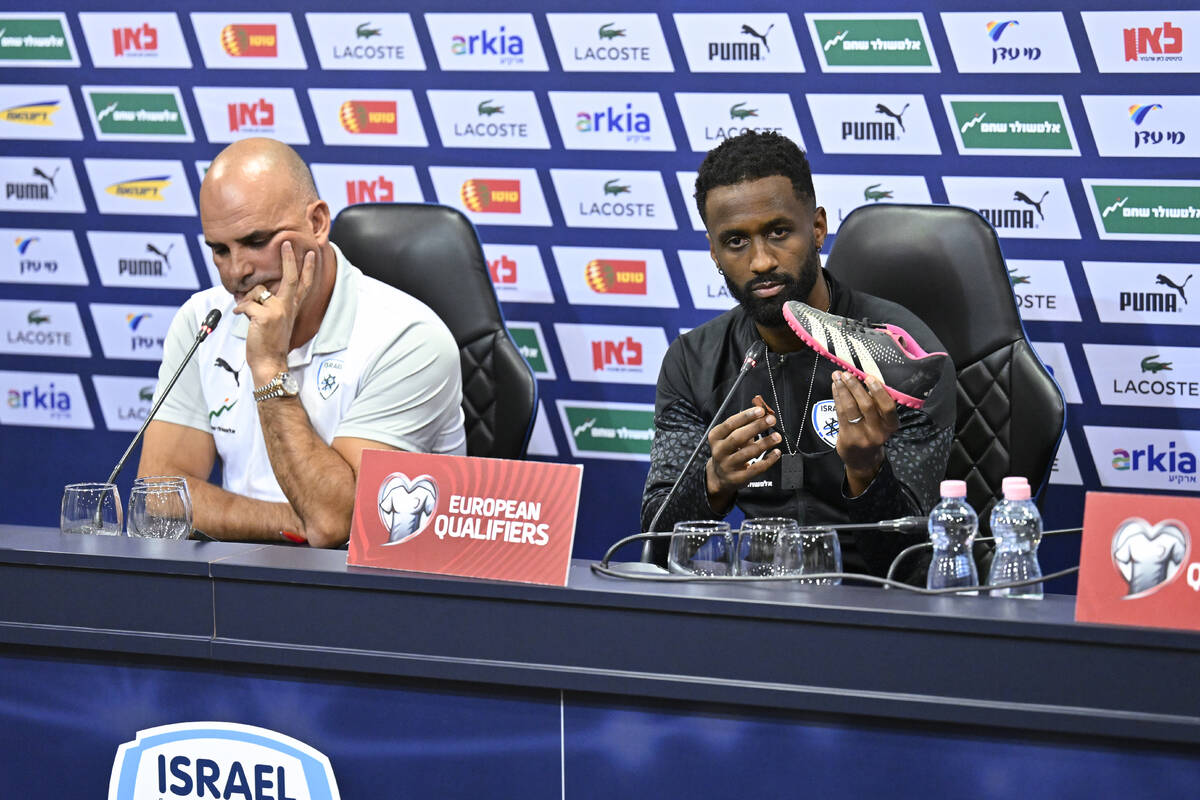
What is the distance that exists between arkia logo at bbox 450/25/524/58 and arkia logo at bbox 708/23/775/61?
1.65ft

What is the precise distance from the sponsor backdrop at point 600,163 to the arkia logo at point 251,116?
0.01 metres

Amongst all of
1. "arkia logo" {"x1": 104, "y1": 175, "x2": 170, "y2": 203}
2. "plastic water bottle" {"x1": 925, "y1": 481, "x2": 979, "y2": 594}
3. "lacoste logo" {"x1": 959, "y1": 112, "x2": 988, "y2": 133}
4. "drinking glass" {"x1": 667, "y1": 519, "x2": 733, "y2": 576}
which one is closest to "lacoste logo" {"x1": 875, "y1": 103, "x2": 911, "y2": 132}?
"lacoste logo" {"x1": 959, "y1": 112, "x2": 988, "y2": 133}

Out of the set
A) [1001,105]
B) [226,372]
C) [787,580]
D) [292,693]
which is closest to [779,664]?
[787,580]

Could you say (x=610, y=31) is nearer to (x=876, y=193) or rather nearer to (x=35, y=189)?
(x=876, y=193)

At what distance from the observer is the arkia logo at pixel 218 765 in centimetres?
156

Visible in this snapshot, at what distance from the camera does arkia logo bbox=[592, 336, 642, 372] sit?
338cm

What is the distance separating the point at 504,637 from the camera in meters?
1.50

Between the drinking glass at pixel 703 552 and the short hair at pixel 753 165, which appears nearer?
the drinking glass at pixel 703 552

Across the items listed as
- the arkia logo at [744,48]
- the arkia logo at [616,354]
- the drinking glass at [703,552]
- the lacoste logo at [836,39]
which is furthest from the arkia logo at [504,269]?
the drinking glass at [703,552]

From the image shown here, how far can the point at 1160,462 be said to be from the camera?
3.04m

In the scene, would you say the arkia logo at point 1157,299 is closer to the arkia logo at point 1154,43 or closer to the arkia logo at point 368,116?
the arkia logo at point 1154,43

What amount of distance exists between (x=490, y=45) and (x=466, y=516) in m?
2.12

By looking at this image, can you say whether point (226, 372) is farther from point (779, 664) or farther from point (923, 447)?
point (779, 664)

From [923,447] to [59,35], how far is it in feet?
9.24
